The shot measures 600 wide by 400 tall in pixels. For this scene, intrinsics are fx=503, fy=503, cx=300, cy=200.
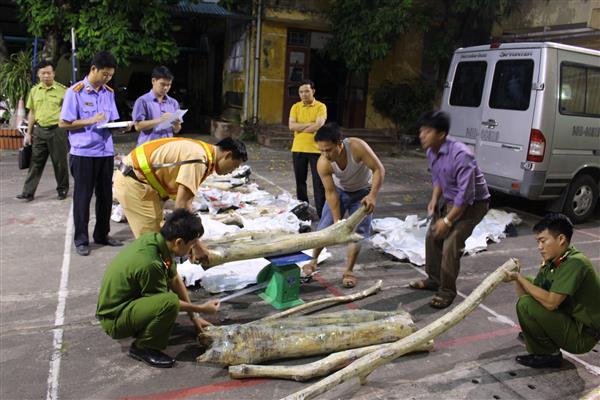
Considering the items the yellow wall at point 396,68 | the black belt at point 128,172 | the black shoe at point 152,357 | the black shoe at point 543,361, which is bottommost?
the black shoe at point 152,357

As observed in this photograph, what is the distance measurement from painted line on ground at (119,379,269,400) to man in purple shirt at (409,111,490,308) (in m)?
1.93

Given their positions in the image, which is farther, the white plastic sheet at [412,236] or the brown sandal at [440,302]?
the white plastic sheet at [412,236]

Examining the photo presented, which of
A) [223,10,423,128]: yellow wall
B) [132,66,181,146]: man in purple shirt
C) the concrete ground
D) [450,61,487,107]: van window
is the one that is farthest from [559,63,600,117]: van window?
[223,10,423,128]: yellow wall

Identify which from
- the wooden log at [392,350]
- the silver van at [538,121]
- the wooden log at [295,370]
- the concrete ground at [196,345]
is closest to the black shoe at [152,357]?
the concrete ground at [196,345]

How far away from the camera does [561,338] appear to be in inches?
129

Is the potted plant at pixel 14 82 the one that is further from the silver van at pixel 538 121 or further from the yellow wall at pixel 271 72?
the silver van at pixel 538 121

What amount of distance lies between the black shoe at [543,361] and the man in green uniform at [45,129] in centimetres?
631

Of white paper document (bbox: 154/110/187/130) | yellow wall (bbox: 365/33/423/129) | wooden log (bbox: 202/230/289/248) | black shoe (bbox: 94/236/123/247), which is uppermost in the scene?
yellow wall (bbox: 365/33/423/129)

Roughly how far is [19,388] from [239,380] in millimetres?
1327

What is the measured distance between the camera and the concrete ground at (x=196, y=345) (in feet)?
10.3

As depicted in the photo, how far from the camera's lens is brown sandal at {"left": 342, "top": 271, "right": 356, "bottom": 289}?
4719mm

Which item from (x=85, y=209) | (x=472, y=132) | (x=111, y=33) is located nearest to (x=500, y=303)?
(x=472, y=132)

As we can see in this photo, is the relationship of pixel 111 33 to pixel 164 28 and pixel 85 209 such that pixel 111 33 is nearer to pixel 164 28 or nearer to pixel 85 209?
pixel 164 28

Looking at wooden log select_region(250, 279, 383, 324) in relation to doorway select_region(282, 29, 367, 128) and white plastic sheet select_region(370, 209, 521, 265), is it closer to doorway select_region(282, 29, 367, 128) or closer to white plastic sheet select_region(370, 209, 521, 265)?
white plastic sheet select_region(370, 209, 521, 265)
